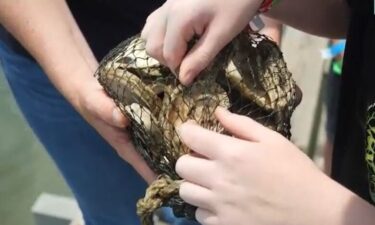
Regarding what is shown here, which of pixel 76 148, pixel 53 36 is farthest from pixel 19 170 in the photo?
pixel 53 36

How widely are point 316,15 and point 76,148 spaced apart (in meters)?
0.40

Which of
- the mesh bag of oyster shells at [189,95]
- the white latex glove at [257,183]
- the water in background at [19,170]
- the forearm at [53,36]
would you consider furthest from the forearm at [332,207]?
the water in background at [19,170]

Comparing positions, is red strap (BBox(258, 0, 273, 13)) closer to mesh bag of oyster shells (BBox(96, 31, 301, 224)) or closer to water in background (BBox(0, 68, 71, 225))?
mesh bag of oyster shells (BBox(96, 31, 301, 224))

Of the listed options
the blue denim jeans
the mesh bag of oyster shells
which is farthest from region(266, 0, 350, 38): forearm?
the blue denim jeans

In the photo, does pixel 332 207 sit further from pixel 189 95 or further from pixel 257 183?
pixel 189 95

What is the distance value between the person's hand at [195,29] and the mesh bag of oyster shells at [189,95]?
36 mm

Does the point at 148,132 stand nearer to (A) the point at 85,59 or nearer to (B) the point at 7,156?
(A) the point at 85,59

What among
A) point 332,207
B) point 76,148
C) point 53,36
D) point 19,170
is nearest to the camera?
point 332,207

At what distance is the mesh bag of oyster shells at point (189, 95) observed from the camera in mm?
649

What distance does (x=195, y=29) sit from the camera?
1.95 ft

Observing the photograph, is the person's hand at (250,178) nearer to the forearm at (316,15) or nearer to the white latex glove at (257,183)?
the white latex glove at (257,183)

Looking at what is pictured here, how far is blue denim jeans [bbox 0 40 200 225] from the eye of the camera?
92cm

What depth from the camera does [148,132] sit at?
2.22 ft

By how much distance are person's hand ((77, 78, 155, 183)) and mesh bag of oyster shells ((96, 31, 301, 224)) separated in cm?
4
